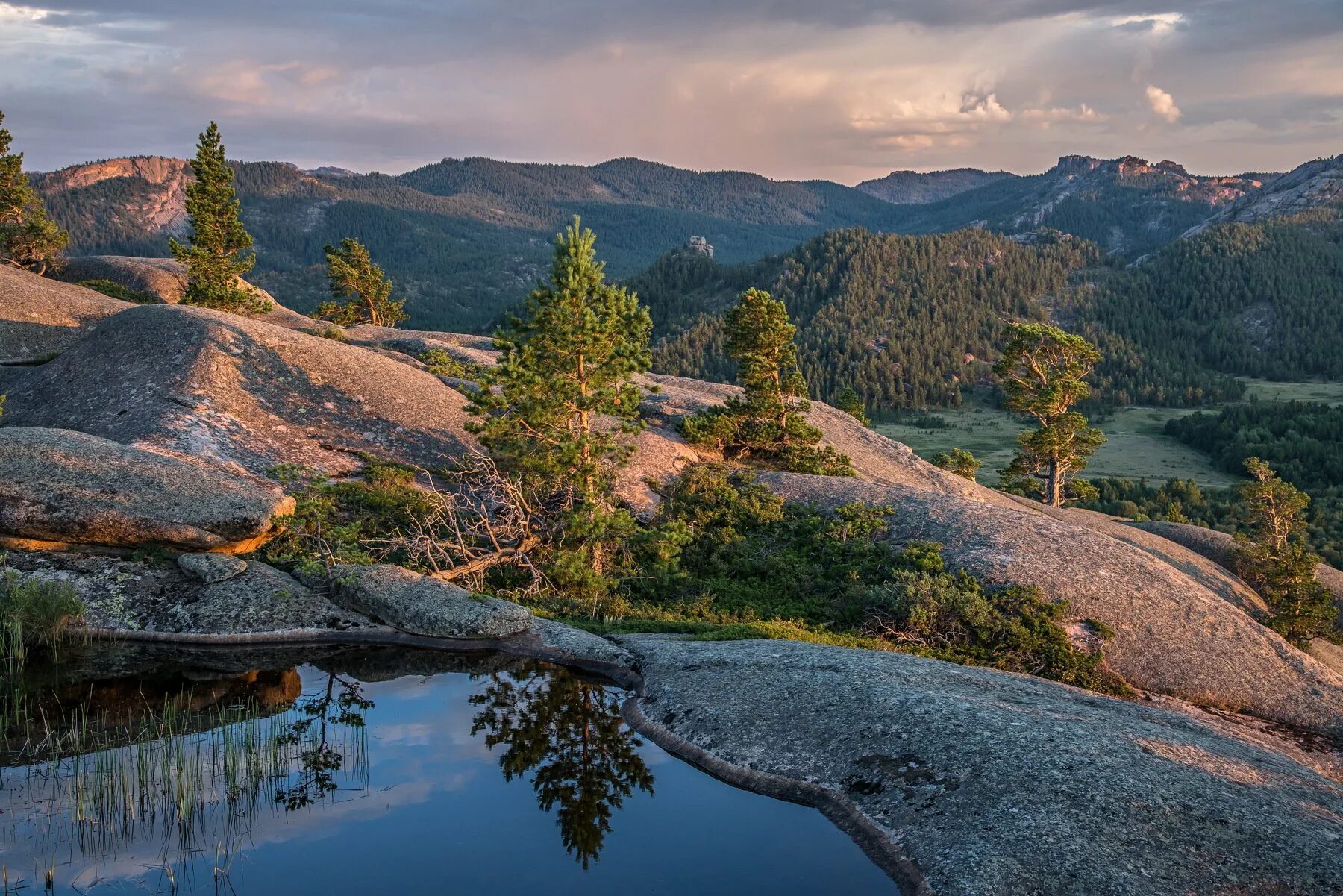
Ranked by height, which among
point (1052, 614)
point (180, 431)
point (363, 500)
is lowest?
point (1052, 614)

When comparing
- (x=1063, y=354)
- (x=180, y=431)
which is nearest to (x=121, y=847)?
(x=180, y=431)

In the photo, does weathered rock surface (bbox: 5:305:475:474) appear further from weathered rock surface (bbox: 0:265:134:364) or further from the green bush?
the green bush

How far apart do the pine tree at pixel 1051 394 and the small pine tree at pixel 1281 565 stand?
15370 mm

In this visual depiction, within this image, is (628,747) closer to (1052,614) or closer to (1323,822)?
(1323,822)

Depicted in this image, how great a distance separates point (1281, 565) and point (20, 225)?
8066cm

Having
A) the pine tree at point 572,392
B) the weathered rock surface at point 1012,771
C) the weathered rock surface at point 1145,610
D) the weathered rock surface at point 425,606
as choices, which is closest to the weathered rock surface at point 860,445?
the weathered rock surface at point 1145,610

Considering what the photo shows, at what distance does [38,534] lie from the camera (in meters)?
22.7

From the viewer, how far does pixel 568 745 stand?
1738 cm

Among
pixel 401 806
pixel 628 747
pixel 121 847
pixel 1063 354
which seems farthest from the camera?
pixel 1063 354

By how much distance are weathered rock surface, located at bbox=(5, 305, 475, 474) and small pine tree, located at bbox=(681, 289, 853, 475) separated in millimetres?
13039

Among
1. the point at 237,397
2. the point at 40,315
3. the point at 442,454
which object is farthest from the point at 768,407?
the point at 40,315

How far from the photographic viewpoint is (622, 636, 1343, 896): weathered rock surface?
12297 mm

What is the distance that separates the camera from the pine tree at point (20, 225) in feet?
214

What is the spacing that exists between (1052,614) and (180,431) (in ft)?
93.0
